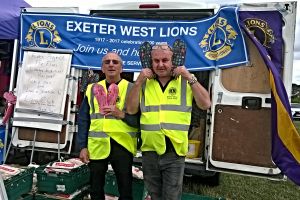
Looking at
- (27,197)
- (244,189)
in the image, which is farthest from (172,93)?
(244,189)

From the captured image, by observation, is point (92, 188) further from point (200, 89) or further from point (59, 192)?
point (200, 89)

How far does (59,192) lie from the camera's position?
4.27 m

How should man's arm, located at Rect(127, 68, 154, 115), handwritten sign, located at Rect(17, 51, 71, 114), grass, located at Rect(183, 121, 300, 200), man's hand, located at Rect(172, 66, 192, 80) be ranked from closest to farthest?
man's hand, located at Rect(172, 66, 192, 80)
man's arm, located at Rect(127, 68, 154, 115)
handwritten sign, located at Rect(17, 51, 71, 114)
grass, located at Rect(183, 121, 300, 200)

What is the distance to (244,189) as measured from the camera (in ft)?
19.1

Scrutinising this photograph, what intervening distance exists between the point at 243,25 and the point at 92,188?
7.95 feet

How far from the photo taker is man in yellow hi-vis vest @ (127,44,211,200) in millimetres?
3061

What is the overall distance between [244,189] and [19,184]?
3.42 metres

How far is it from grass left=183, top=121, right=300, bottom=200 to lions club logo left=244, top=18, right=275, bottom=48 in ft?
7.33

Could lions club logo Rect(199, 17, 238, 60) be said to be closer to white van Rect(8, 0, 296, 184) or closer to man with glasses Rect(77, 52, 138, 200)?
white van Rect(8, 0, 296, 184)

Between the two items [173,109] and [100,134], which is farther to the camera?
[100,134]

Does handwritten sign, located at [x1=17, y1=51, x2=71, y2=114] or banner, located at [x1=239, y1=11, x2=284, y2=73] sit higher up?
banner, located at [x1=239, y1=11, x2=284, y2=73]

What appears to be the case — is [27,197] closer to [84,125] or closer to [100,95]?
[84,125]

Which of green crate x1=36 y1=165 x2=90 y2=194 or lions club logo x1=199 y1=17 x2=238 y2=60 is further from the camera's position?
lions club logo x1=199 y1=17 x2=238 y2=60

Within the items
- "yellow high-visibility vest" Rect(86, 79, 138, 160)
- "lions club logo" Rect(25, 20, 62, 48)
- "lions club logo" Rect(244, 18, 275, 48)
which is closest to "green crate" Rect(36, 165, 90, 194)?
"yellow high-visibility vest" Rect(86, 79, 138, 160)
